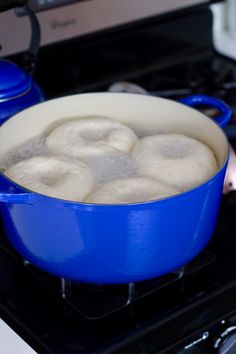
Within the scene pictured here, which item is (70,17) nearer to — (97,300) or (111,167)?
(111,167)

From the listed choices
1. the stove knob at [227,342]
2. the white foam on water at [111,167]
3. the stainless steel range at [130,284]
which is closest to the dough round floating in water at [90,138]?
the white foam on water at [111,167]

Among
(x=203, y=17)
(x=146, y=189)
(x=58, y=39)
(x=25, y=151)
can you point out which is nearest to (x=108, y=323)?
(x=146, y=189)

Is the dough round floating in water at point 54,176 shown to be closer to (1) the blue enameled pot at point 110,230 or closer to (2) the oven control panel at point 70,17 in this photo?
(1) the blue enameled pot at point 110,230

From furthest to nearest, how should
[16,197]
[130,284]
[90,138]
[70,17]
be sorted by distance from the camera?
[70,17] < [90,138] < [130,284] < [16,197]

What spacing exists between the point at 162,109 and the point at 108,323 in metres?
0.32

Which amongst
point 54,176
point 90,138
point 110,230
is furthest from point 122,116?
point 110,230

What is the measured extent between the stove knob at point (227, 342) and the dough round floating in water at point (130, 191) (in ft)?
0.56

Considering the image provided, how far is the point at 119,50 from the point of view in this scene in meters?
1.24

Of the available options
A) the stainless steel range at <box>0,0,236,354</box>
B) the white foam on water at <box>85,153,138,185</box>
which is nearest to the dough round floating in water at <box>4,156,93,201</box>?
the white foam on water at <box>85,153,138,185</box>

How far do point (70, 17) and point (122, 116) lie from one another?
309mm

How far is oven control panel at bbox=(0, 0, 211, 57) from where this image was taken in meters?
1.08

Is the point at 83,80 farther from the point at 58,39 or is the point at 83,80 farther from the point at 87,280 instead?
the point at 87,280

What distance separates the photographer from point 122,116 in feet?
3.03

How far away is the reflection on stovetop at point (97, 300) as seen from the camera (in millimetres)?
711
